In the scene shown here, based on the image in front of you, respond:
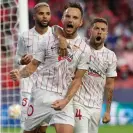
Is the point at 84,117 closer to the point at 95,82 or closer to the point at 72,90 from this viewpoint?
the point at 95,82

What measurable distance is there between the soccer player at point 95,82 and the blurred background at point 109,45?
8.82 ft

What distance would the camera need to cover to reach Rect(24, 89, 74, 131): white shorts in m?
6.03

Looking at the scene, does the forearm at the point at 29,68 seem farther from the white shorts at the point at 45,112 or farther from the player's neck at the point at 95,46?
the player's neck at the point at 95,46

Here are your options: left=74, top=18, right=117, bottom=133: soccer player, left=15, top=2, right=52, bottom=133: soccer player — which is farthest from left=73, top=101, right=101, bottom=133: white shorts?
left=15, top=2, right=52, bottom=133: soccer player

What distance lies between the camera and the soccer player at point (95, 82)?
6.68 meters

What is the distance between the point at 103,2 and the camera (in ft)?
58.5

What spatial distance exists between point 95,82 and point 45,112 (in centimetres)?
91

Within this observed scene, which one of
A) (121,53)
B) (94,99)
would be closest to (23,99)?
(94,99)

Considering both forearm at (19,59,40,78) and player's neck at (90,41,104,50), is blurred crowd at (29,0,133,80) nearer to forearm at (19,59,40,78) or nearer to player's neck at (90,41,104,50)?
player's neck at (90,41,104,50)

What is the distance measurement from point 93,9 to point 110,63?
10.8 m

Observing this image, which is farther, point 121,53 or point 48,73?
point 121,53

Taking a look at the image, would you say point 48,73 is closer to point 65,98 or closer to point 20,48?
point 65,98

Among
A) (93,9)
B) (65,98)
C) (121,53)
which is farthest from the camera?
(93,9)

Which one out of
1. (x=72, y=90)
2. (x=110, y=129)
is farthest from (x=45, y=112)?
(x=110, y=129)
